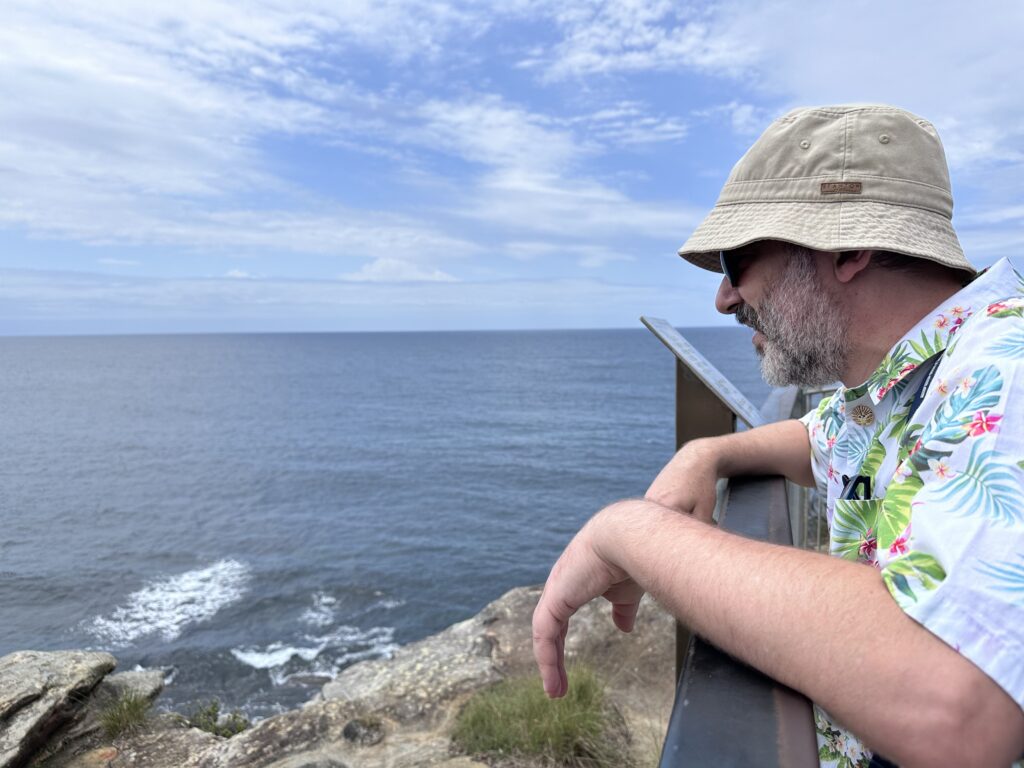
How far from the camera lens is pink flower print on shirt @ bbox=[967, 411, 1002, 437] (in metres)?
0.94

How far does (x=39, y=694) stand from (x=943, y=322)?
25.3 ft

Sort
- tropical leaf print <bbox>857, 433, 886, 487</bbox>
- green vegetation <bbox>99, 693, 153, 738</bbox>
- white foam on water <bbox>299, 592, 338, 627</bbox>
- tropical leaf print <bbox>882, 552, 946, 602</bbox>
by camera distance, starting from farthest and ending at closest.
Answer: white foam on water <bbox>299, 592, 338, 627</bbox> → green vegetation <bbox>99, 693, 153, 738</bbox> → tropical leaf print <bbox>857, 433, 886, 487</bbox> → tropical leaf print <bbox>882, 552, 946, 602</bbox>

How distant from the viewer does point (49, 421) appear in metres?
A: 60.5

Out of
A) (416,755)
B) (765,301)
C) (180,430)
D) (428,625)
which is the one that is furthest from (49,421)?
(765,301)

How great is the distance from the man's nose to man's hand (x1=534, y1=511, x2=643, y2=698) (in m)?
0.72

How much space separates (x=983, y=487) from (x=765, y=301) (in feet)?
2.80

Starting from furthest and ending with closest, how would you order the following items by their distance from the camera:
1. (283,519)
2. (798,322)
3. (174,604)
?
(283,519)
(174,604)
(798,322)

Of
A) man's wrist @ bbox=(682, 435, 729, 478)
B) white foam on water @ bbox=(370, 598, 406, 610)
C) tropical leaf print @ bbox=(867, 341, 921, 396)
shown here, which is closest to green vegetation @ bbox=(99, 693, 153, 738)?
man's wrist @ bbox=(682, 435, 729, 478)

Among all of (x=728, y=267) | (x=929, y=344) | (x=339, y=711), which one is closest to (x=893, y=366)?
(x=929, y=344)

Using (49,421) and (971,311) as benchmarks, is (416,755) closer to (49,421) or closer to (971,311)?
(971,311)

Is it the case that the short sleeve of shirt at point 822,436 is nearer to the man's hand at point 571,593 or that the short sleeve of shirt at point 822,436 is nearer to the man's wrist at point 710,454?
the man's wrist at point 710,454

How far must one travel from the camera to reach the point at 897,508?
1054 mm

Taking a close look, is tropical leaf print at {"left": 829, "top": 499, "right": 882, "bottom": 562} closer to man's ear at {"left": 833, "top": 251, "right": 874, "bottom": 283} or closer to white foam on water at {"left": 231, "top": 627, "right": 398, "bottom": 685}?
man's ear at {"left": 833, "top": 251, "right": 874, "bottom": 283}

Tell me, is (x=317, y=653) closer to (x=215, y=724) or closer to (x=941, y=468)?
(x=215, y=724)
